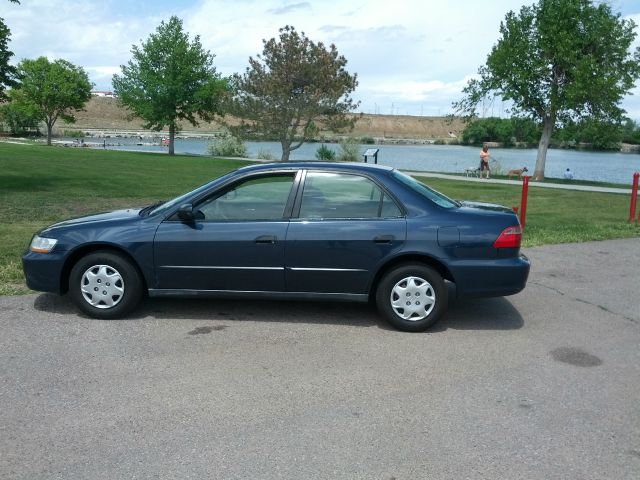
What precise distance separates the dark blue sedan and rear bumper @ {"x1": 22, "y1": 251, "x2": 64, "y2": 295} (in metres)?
0.01

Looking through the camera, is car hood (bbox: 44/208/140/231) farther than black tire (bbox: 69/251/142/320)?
Yes

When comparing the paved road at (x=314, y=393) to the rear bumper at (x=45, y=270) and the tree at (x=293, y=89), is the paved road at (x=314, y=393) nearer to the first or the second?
the rear bumper at (x=45, y=270)

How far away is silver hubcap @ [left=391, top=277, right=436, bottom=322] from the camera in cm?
568

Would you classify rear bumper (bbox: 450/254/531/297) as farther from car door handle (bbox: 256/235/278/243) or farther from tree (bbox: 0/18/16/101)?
tree (bbox: 0/18/16/101)

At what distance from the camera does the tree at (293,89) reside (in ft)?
122

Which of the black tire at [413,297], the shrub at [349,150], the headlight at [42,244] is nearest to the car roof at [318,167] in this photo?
the black tire at [413,297]

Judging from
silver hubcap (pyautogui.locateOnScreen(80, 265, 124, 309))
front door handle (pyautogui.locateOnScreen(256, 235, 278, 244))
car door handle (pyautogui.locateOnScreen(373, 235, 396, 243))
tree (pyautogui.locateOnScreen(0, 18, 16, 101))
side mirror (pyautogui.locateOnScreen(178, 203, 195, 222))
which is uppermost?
tree (pyautogui.locateOnScreen(0, 18, 16, 101))

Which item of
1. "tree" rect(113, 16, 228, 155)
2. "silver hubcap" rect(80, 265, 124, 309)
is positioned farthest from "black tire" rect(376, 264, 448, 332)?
"tree" rect(113, 16, 228, 155)

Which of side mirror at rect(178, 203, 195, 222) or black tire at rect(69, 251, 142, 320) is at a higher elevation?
side mirror at rect(178, 203, 195, 222)

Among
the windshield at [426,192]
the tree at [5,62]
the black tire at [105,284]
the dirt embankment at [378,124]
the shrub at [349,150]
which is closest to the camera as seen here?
the black tire at [105,284]

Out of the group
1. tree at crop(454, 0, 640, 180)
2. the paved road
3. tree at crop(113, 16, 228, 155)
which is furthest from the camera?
tree at crop(113, 16, 228, 155)

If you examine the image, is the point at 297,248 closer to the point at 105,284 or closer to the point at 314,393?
the point at 314,393

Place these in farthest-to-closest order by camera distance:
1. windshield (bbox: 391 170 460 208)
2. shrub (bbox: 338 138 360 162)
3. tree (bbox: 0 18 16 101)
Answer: shrub (bbox: 338 138 360 162), tree (bbox: 0 18 16 101), windshield (bbox: 391 170 460 208)

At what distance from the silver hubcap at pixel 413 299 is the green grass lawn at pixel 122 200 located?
3991 millimetres
